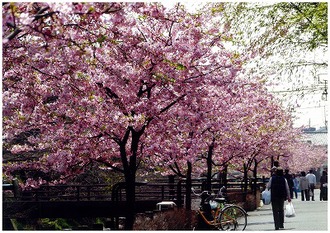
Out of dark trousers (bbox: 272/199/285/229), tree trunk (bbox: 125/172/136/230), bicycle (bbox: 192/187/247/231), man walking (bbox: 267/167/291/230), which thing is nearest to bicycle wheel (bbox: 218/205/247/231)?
bicycle (bbox: 192/187/247/231)

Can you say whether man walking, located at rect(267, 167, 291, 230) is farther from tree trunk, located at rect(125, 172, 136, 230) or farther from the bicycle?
tree trunk, located at rect(125, 172, 136, 230)

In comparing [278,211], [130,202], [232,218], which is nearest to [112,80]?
[130,202]

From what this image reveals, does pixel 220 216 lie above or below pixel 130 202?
below

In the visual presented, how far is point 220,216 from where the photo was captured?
1504cm

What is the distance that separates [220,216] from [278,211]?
134cm

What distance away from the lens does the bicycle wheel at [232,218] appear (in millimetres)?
15062

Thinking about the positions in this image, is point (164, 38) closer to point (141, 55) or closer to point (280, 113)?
point (141, 55)

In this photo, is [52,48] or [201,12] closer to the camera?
[52,48]

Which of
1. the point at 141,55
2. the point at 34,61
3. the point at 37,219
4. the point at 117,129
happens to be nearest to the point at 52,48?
the point at 34,61

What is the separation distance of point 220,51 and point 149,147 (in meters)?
3.14

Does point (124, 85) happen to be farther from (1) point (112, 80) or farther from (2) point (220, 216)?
(2) point (220, 216)

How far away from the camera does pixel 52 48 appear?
394 inches

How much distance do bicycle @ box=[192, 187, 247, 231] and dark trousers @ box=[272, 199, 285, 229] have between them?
70 cm

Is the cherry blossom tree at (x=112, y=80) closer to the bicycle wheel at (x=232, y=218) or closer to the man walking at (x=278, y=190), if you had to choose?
the bicycle wheel at (x=232, y=218)
